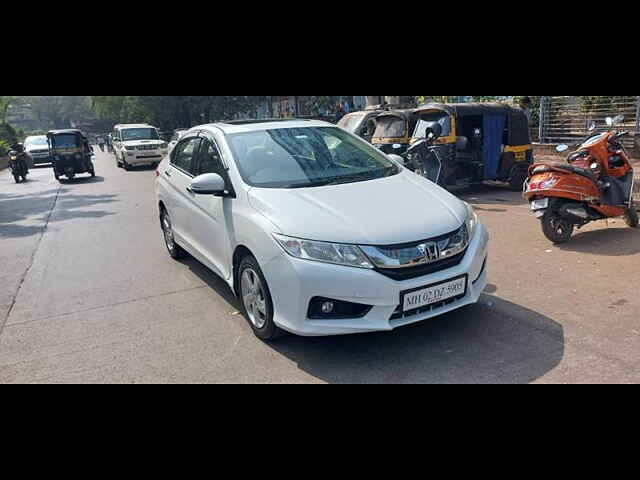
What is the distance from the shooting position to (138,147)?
21656mm

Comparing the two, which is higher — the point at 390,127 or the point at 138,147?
the point at 390,127

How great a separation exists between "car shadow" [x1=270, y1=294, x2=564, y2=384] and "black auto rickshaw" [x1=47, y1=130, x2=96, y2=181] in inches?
656

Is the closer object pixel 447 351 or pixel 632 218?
pixel 447 351

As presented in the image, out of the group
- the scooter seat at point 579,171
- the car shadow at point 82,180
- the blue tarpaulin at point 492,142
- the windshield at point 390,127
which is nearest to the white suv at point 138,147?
the car shadow at point 82,180

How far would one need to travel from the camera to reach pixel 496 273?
5473 mm

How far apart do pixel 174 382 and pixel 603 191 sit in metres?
5.62

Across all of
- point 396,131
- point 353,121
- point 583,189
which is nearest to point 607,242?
point 583,189

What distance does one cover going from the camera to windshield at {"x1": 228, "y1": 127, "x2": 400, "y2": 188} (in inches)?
176

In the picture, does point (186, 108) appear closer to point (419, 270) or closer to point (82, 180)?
point (82, 180)

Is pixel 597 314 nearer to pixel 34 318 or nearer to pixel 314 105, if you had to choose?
pixel 34 318

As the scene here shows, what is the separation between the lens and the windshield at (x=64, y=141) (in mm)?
18328

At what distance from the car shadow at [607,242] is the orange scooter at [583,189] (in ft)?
0.53

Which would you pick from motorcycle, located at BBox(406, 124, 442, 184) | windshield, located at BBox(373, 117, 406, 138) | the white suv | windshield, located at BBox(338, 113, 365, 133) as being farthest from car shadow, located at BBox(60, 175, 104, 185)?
motorcycle, located at BBox(406, 124, 442, 184)

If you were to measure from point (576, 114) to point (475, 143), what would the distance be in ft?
17.5
